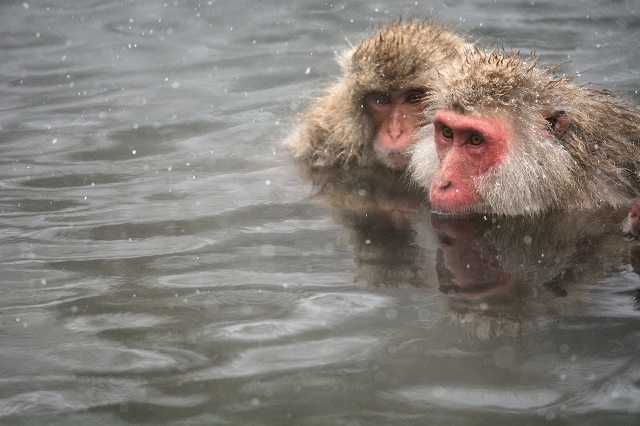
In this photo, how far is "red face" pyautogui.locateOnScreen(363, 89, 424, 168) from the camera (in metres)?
5.86

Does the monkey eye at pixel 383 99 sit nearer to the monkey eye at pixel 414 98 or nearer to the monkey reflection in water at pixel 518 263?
the monkey eye at pixel 414 98

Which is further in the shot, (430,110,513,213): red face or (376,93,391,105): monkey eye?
(376,93,391,105): monkey eye

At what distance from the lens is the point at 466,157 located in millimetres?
5043

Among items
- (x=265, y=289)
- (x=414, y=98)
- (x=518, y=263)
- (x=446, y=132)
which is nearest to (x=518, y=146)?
(x=446, y=132)

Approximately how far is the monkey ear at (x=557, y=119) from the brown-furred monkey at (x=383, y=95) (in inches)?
32.0

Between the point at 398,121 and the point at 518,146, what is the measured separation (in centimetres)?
107

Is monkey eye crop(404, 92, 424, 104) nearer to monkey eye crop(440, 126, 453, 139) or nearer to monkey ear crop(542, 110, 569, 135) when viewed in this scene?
monkey eye crop(440, 126, 453, 139)

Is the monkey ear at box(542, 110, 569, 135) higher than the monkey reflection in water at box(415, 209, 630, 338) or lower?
higher

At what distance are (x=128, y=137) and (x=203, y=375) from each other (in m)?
4.43

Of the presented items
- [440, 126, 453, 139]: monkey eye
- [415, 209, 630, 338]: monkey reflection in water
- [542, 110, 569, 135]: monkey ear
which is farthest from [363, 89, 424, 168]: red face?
[542, 110, 569, 135]: monkey ear

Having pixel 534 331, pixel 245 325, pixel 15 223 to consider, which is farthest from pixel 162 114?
pixel 534 331

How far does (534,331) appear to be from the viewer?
361 cm

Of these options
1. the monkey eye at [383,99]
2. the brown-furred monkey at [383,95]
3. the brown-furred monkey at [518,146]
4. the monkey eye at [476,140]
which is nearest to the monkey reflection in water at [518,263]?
the brown-furred monkey at [518,146]

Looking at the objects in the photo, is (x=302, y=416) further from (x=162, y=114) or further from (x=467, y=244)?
(x=162, y=114)
